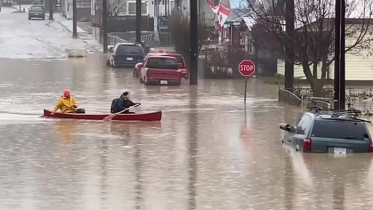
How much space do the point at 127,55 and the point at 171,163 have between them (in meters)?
36.3

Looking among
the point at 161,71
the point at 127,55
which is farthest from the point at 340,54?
the point at 127,55

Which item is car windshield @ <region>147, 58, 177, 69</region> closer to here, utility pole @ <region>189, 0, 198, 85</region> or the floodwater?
utility pole @ <region>189, 0, 198, 85</region>

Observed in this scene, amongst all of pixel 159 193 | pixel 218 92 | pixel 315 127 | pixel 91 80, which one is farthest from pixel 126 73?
pixel 159 193

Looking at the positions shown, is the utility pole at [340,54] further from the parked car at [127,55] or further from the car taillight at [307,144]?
the parked car at [127,55]

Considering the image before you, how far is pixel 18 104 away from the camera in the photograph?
3562cm

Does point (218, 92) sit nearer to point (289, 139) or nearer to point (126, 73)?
point (126, 73)

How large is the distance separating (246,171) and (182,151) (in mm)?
3725

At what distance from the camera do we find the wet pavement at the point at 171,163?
15.8m

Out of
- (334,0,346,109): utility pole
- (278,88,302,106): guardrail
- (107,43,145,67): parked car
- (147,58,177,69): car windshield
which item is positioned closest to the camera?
(334,0,346,109): utility pole

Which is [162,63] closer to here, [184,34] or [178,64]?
[178,64]

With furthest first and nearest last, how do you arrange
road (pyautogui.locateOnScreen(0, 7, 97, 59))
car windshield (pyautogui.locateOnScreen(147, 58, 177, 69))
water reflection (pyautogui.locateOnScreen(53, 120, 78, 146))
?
road (pyautogui.locateOnScreen(0, 7, 97, 59))
car windshield (pyautogui.locateOnScreen(147, 58, 177, 69))
water reflection (pyautogui.locateOnScreen(53, 120, 78, 146))

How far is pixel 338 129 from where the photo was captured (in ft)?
69.9

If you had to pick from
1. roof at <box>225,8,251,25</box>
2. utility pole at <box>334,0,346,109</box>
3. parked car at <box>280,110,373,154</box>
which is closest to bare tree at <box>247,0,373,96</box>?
utility pole at <box>334,0,346,109</box>

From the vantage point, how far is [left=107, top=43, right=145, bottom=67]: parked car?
56.6 metres
